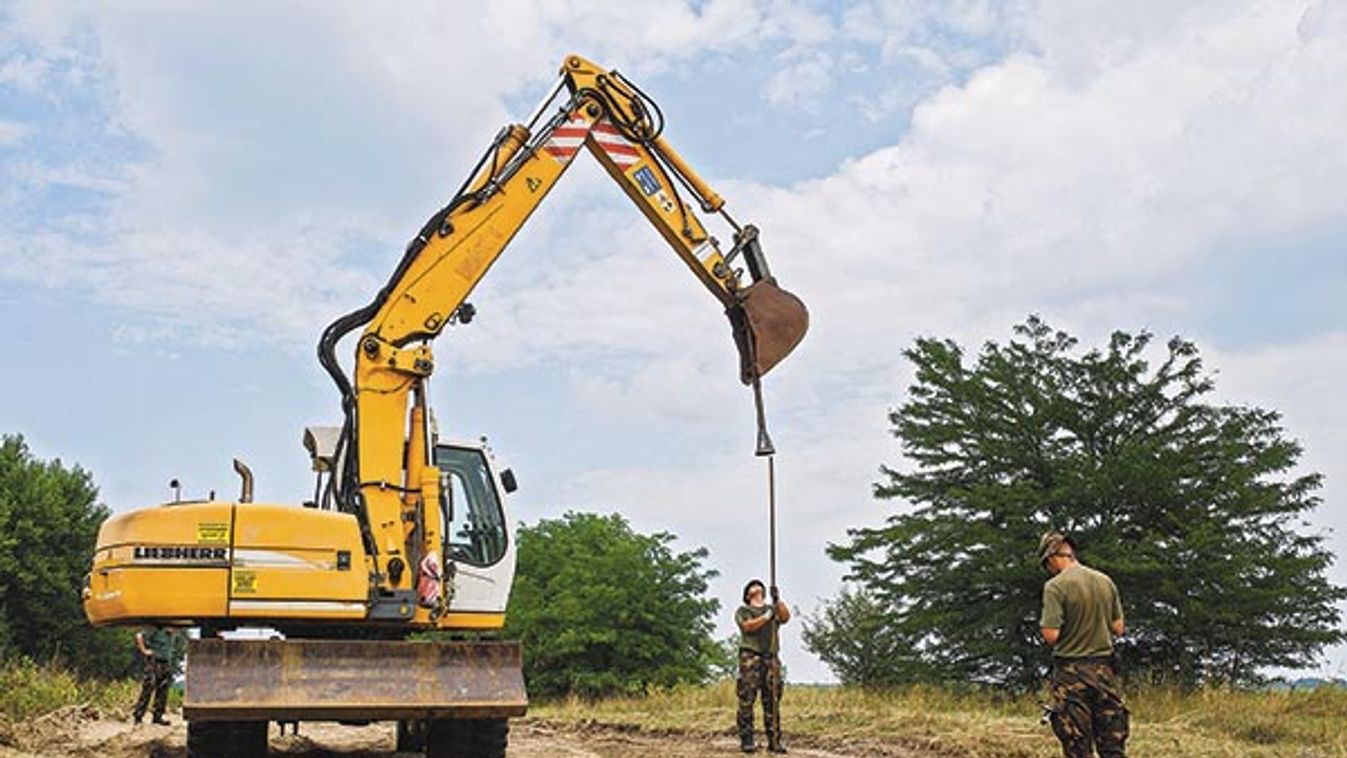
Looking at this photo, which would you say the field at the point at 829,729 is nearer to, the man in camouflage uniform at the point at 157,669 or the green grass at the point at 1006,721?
the green grass at the point at 1006,721

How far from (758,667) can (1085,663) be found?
15.0 feet

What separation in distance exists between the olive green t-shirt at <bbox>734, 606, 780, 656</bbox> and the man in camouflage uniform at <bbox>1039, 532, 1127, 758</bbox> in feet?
13.9

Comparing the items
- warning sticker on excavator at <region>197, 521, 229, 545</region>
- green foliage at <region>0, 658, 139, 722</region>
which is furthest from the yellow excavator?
green foliage at <region>0, 658, 139, 722</region>

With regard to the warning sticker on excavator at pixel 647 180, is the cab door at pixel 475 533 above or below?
below

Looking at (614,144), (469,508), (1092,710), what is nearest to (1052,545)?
(1092,710)

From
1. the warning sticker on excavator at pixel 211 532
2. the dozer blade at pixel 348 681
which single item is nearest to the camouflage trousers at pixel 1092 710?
the dozer blade at pixel 348 681

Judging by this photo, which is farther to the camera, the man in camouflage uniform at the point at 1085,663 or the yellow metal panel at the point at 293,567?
the yellow metal panel at the point at 293,567

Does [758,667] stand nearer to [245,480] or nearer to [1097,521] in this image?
[245,480]

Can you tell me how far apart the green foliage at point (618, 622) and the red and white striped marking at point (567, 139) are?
816 inches

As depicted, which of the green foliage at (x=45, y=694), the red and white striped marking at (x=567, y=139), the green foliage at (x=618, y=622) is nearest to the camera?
the red and white striped marking at (x=567, y=139)

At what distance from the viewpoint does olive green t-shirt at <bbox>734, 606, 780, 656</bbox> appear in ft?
43.9

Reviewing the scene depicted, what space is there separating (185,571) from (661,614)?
2330cm

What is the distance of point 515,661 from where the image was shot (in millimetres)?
10305

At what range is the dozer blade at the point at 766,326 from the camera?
12.5 metres
